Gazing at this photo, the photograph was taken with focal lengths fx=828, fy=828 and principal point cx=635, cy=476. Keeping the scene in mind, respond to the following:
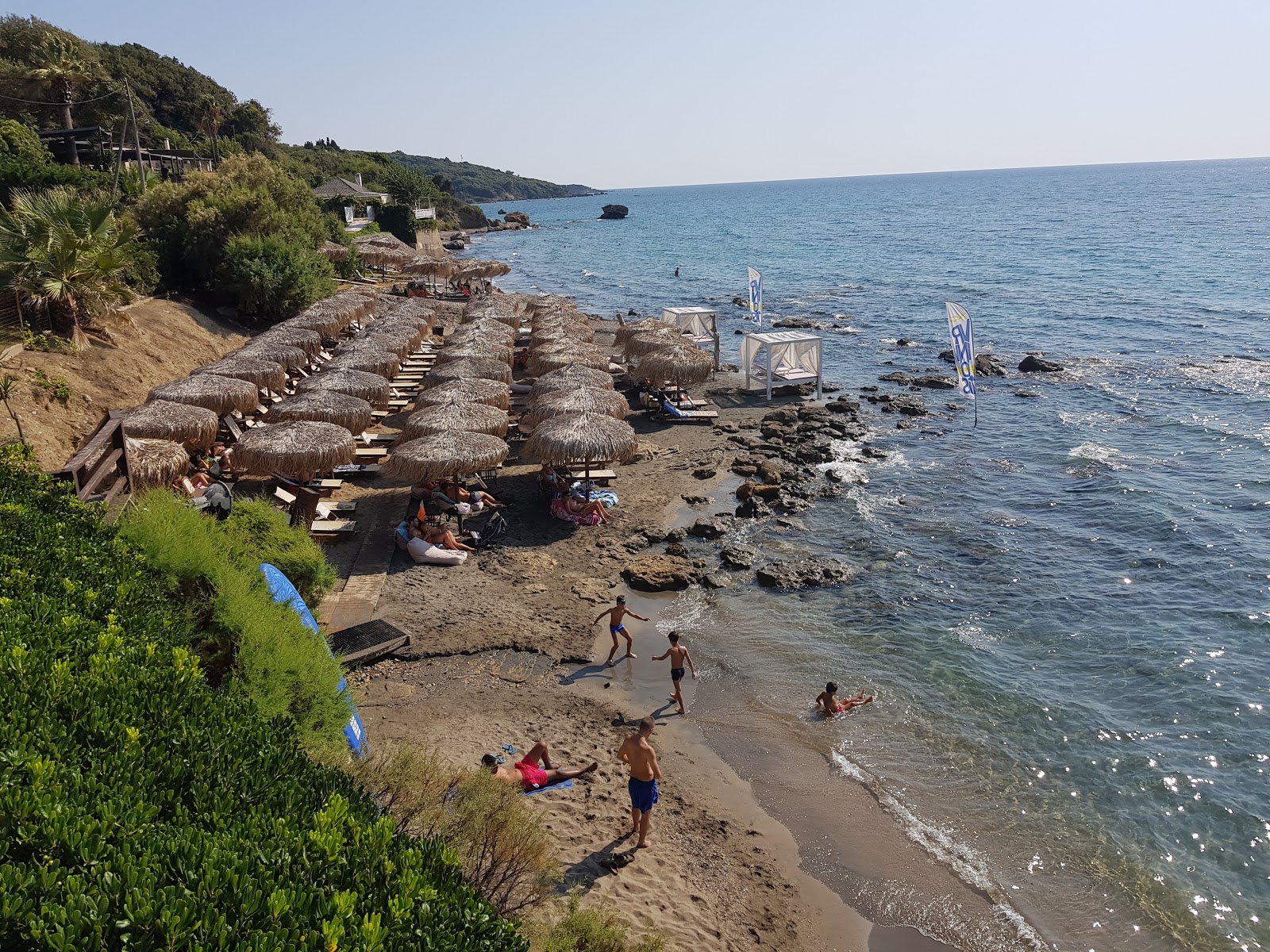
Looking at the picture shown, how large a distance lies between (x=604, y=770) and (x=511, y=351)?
1649cm

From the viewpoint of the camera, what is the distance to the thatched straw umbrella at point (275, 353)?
20656 mm

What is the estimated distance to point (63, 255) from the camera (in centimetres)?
1722

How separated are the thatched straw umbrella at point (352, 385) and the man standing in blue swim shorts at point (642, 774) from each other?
1284 cm

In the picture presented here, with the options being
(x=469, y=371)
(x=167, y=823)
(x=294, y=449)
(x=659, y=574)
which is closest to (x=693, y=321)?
(x=469, y=371)

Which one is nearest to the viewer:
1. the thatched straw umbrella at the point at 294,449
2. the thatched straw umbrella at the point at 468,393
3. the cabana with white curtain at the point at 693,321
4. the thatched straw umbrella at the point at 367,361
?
the thatched straw umbrella at the point at 294,449

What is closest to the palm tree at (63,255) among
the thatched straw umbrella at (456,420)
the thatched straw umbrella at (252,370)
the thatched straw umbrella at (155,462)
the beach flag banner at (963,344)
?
the thatched straw umbrella at (252,370)

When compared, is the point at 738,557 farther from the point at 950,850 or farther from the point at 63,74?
the point at 63,74

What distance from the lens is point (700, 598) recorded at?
14.1m

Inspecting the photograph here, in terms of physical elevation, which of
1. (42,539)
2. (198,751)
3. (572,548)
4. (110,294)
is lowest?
(572,548)

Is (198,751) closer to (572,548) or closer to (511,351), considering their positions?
(572,548)

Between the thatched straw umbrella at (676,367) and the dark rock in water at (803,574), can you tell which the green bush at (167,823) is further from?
the thatched straw umbrella at (676,367)

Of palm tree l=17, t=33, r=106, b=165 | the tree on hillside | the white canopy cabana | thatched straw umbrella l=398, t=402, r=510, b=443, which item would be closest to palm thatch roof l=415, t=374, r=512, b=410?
thatched straw umbrella l=398, t=402, r=510, b=443

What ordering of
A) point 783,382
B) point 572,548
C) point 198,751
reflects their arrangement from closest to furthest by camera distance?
point 198,751 < point 572,548 < point 783,382

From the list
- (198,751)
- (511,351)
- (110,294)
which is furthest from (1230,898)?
(110,294)
